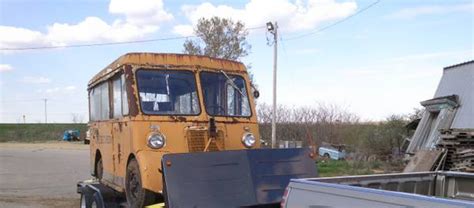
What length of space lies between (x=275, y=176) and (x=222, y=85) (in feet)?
6.13

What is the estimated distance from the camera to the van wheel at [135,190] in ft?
24.2

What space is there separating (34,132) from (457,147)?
71475mm

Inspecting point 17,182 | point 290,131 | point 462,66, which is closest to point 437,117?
point 462,66

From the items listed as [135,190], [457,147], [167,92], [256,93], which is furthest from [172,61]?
[457,147]

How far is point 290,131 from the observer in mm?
33406

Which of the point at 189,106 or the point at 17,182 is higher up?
the point at 189,106

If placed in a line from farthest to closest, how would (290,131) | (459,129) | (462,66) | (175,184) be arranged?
(290,131) → (462,66) → (459,129) → (175,184)

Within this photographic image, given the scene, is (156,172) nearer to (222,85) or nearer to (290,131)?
(222,85)

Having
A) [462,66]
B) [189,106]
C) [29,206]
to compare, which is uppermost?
[462,66]

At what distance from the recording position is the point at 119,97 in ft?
27.7

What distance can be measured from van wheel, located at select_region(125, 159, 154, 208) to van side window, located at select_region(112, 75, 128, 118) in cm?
79

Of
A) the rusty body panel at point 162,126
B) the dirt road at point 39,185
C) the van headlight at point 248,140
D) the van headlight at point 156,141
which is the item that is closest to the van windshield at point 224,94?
the rusty body panel at point 162,126

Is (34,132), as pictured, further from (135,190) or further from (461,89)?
(135,190)

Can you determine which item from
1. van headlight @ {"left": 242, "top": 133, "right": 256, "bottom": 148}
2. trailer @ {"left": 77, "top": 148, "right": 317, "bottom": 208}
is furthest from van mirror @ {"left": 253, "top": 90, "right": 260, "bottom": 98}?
trailer @ {"left": 77, "top": 148, "right": 317, "bottom": 208}
